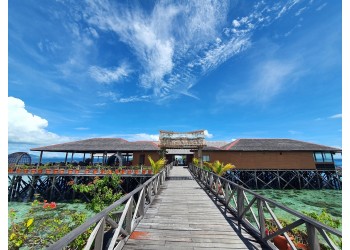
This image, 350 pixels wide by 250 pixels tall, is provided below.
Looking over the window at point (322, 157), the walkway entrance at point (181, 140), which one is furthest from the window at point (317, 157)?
the walkway entrance at point (181, 140)

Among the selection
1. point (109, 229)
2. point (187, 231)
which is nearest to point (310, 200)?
point (187, 231)

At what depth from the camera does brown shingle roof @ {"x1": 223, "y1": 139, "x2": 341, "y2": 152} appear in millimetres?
23950

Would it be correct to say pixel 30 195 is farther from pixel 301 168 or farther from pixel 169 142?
pixel 301 168

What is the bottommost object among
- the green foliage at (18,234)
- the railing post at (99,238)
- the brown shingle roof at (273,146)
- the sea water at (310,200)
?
the sea water at (310,200)

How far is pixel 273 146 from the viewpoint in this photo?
81.6 ft

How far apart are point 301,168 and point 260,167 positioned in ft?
18.7

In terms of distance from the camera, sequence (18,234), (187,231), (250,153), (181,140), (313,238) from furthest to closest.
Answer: (250,153) → (181,140) → (187,231) → (18,234) → (313,238)

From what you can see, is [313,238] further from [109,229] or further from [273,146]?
[273,146]

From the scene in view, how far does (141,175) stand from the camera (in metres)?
18.4

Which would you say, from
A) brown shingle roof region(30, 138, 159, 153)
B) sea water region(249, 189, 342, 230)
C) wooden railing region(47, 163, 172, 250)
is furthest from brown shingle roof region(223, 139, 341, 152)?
wooden railing region(47, 163, 172, 250)

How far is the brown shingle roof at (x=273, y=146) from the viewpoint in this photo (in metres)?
24.0

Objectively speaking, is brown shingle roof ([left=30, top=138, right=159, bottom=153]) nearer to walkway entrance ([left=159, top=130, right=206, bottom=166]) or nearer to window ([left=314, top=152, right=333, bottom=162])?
walkway entrance ([left=159, top=130, right=206, bottom=166])

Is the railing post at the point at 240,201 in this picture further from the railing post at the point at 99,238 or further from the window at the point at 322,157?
the window at the point at 322,157
